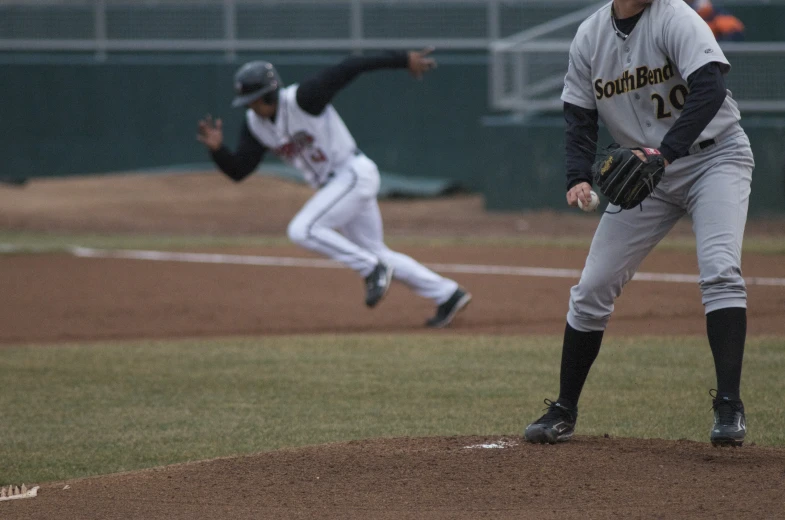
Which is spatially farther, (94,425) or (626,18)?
(94,425)

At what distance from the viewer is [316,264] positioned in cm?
1144

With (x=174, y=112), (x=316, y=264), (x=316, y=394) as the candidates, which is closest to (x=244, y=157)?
(x=316, y=394)

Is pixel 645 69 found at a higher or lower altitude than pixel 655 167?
higher

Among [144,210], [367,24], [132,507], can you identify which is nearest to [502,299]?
[132,507]

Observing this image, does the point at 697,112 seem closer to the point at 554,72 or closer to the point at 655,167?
the point at 655,167

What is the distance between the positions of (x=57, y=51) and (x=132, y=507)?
1619 centimetres

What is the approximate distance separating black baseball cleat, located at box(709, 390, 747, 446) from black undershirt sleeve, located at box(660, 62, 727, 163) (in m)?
0.91

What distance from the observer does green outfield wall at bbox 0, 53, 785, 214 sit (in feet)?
59.4

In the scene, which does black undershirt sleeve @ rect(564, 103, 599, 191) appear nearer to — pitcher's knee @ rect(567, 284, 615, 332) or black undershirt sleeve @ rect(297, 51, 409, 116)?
pitcher's knee @ rect(567, 284, 615, 332)

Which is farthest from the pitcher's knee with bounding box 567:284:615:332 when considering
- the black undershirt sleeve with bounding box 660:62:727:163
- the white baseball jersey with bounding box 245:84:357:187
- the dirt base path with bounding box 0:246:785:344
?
the white baseball jersey with bounding box 245:84:357:187

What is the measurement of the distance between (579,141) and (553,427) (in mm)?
1129

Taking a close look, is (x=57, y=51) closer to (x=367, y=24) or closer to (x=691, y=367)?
(x=367, y=24)

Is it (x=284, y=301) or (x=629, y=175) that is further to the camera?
(x=284, y=301)

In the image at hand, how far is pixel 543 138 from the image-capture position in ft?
48.5
